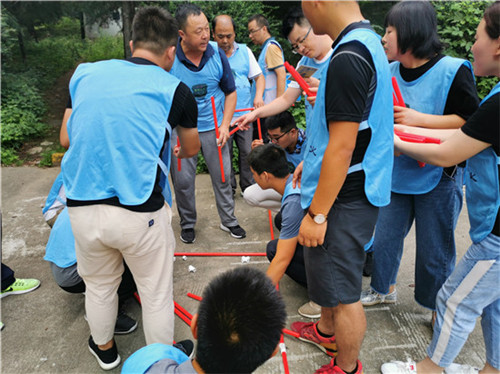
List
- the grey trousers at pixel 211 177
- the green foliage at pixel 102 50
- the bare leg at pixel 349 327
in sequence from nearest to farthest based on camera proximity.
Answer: the bare leg at pixel 349 327 < the grey trousers at pixel 211 177 < the green foliage at pixel 102 50

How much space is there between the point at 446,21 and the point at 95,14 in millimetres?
5982

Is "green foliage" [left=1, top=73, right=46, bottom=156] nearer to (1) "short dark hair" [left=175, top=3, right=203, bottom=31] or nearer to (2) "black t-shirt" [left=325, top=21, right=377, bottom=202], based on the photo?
(1) "short dark hair" [left=175, top=3, right=203, bottom=31]

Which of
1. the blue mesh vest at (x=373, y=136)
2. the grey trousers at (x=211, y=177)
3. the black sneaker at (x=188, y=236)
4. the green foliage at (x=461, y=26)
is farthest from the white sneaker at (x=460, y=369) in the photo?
the green foliage at (x=461, y=26)

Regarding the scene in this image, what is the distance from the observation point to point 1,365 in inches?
81.7

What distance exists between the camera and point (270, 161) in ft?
7.77

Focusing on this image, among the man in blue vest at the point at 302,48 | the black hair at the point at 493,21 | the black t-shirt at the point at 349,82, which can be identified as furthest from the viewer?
the man in blue vest at the point at 302,48

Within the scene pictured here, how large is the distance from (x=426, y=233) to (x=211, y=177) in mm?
1883

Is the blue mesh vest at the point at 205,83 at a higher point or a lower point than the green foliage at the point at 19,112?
higher

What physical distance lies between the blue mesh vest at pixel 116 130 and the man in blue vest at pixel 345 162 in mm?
704

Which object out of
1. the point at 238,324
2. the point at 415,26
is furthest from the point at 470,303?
the point at 415,26

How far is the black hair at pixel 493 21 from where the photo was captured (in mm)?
1455

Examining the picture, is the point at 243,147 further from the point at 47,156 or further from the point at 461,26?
the point at 461,26

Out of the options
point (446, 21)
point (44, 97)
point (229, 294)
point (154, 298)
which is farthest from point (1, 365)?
point (44, 97)

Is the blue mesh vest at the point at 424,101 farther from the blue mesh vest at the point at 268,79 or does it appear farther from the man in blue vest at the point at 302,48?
the blue mesh vest at the point at 268,79
